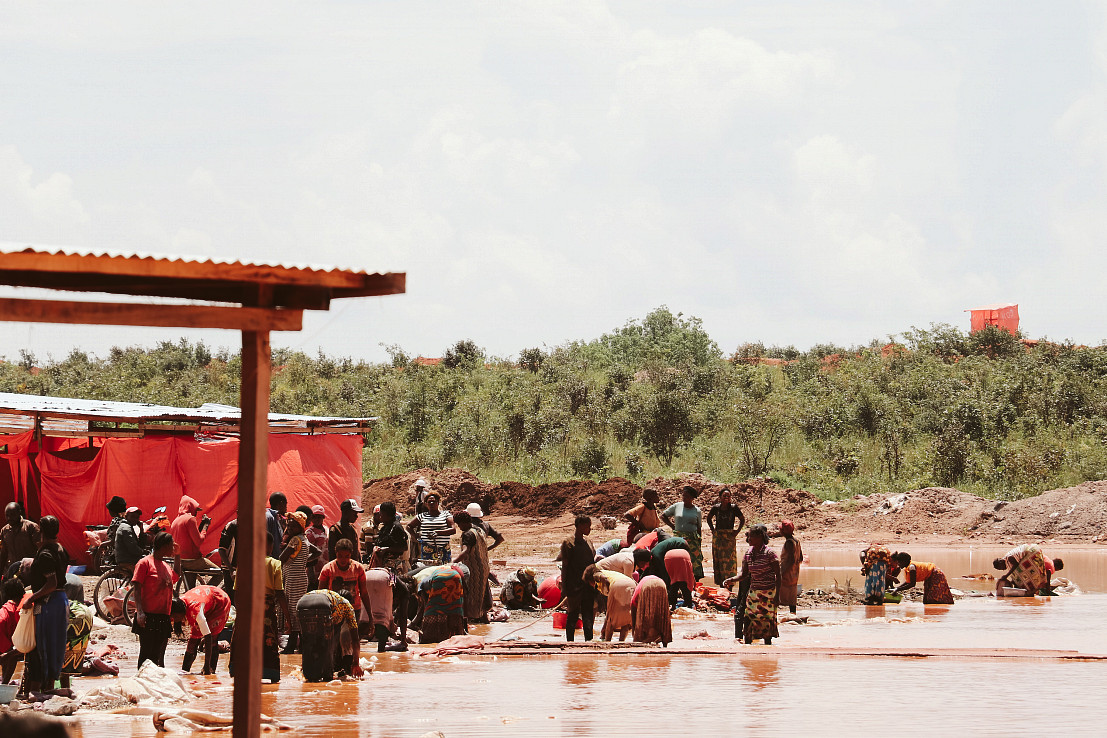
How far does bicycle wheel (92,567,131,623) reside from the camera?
15.1 metres

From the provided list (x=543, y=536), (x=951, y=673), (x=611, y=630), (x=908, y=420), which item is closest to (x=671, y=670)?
(x=611, y=630)

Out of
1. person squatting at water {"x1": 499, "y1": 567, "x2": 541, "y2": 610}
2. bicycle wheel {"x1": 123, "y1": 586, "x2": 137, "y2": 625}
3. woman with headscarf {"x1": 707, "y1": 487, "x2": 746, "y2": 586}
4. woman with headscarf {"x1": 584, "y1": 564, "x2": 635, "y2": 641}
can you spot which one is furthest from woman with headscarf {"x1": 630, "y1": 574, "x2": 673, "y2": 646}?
bicycle wheel {"x1": 123, "y1": 586, "x2": 137, "y2": 625}

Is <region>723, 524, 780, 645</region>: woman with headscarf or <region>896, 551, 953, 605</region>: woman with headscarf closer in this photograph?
<region>723, 524, 780, 645</region>: woman with headscarf


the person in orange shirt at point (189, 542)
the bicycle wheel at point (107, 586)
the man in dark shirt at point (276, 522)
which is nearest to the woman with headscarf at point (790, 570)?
the man in dark shirt at point (276, 522)

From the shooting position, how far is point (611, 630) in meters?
13.5

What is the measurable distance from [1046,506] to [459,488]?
16.8m

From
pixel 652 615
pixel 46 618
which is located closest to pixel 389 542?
pixel 652 615

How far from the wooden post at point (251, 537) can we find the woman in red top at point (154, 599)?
4487mm

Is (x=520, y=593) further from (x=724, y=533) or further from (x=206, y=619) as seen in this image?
(x=206, y=619)

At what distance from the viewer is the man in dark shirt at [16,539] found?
14.2 meters

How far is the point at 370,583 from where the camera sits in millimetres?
12820

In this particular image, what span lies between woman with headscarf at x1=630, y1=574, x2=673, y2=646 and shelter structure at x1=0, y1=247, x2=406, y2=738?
24.7ft

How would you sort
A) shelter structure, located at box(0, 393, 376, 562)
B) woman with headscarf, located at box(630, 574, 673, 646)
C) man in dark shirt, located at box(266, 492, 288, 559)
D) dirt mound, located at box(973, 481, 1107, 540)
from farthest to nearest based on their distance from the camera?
dirt mound, located at box(973, 481, 1107, 540) → shelter structure, located at box(0, 393, 376, 562) → woman with headscarf, located at box(630, 574, 673, 646) → man in dark shirt, located at box(266, 492, 288, 559)

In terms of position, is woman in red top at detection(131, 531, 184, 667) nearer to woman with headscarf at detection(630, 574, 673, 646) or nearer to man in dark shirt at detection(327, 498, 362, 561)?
man in dark shirt at detection(327, 498, 362, 561)
